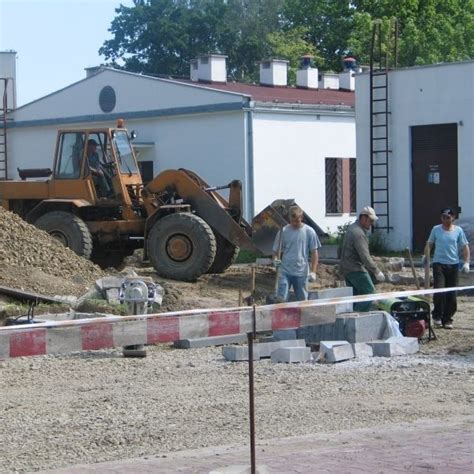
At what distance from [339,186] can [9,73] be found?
1342 centimetres

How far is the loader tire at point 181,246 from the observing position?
21734 millimetres

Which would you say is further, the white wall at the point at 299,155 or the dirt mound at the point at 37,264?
the white wall at the point at 299,155

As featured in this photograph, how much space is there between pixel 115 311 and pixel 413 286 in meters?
6.99

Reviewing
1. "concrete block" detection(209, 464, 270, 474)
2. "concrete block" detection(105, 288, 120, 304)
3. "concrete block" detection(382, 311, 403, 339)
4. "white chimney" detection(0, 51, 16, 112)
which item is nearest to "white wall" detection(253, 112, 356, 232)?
"white chimney" detection(0, 51, 16, 112)

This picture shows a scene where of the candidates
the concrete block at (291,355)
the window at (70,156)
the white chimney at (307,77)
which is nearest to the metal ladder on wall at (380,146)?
the window at (70,156)

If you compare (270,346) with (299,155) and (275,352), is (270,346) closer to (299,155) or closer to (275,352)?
(275,352)

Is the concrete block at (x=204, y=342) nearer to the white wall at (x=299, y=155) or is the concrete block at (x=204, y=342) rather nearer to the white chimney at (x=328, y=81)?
the white wall at (x=299, y=155)

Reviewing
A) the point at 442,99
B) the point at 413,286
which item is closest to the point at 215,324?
the point at 413,286

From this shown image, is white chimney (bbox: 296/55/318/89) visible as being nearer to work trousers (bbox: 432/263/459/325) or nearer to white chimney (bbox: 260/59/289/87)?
white chimney (bbox: 260/59/289/87)

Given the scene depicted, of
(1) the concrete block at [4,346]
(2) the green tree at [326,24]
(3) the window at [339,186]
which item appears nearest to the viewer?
(1) the concrete block at [4,346]

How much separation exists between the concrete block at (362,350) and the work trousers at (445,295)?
108 inches

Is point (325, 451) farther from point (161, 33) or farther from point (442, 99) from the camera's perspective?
point (161, 33)

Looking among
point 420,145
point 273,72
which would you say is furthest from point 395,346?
point 273,72

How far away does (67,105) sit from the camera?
38562 mm
